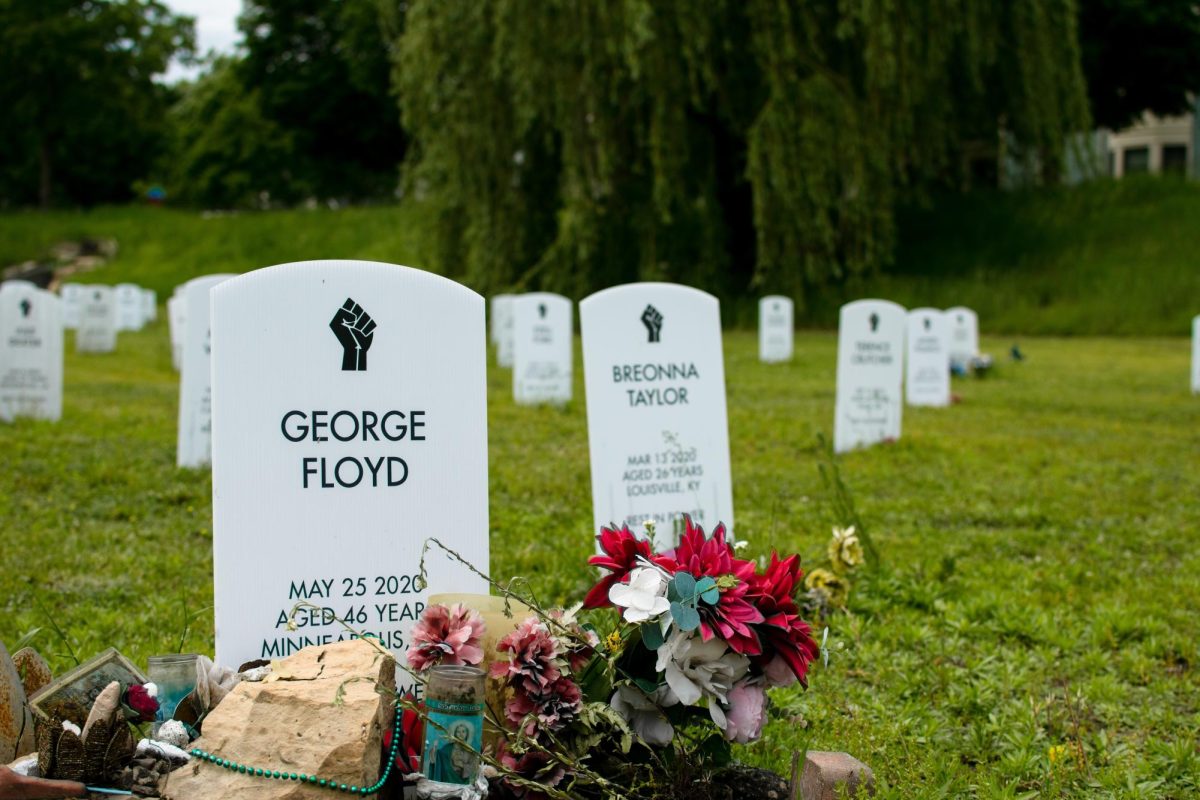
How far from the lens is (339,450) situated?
3148 mm

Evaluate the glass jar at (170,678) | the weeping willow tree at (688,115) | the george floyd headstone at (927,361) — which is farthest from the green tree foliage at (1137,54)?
the glass jar at (170,678)

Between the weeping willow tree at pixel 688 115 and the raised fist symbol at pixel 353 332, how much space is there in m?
14.0

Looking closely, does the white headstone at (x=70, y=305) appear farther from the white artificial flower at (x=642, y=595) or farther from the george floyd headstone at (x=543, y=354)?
the white artificial flower at (x=642, y=595)

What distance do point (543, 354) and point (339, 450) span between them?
8.09 m

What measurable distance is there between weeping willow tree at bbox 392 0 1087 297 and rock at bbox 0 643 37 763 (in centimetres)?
1486

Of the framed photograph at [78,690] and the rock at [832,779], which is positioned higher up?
the framed photograph at [78,690]

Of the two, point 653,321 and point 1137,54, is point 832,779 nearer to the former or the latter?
point 653,321

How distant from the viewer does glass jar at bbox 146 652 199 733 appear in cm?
277

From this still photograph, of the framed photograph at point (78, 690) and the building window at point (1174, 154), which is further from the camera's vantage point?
the building window at point (1174, 154)

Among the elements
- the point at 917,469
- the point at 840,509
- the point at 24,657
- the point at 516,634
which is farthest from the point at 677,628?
the point at 917,469

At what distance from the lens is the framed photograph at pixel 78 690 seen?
8.75ft

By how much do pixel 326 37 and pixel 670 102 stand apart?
29.7m

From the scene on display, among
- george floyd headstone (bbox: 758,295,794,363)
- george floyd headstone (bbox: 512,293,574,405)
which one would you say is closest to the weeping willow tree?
george floyd headstone (bbox: 758,295,794,363)

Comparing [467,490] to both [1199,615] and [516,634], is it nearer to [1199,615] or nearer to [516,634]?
[516,634]
